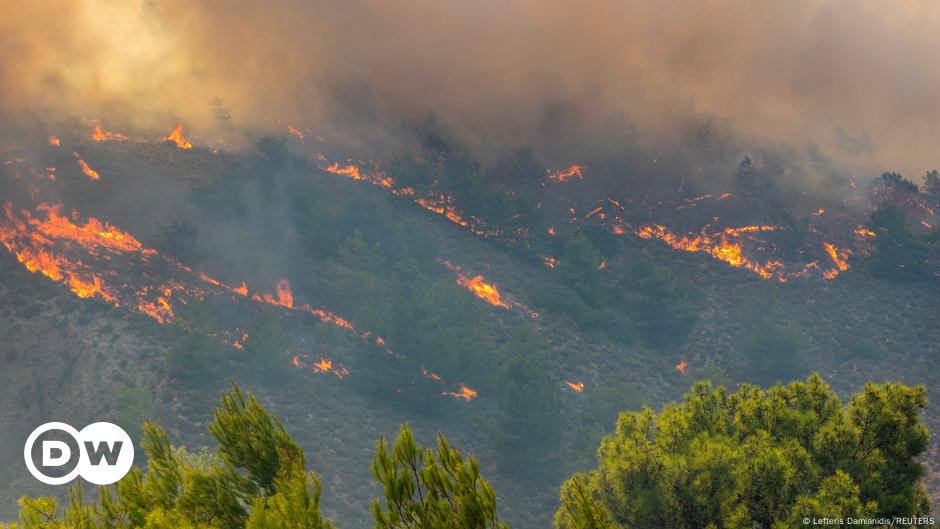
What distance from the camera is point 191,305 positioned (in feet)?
279

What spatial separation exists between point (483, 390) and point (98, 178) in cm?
6533

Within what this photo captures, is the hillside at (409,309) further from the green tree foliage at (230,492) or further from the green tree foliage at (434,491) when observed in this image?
the green tree foliage at (434,491)

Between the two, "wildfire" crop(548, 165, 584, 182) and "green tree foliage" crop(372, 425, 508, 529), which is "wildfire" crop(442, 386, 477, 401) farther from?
"green tree foliage" crop(372, 425, 508, 529)

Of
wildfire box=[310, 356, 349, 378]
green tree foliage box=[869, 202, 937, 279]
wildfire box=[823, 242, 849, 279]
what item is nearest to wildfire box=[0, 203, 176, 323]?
wildfire box=[310, 356, 349, 378]

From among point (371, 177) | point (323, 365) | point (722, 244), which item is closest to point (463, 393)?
point (323, 365)

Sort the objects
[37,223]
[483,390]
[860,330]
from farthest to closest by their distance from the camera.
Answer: [860,330]
[37,223]
[483,390]

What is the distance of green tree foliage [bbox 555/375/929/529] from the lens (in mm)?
25031

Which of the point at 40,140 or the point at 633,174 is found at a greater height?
the point at 633,174

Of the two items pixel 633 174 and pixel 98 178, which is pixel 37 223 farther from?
pixel 633 174

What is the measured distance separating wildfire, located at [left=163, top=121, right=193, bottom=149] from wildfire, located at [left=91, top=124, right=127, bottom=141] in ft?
23.8

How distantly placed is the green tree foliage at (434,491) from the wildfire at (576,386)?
309 ft

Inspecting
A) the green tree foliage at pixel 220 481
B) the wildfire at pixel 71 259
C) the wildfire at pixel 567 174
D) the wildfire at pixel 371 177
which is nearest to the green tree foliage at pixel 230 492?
the green tree foliage at pixel 220 481

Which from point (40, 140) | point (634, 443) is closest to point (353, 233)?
point (40, 140)

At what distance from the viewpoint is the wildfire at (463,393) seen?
90.8 meters
